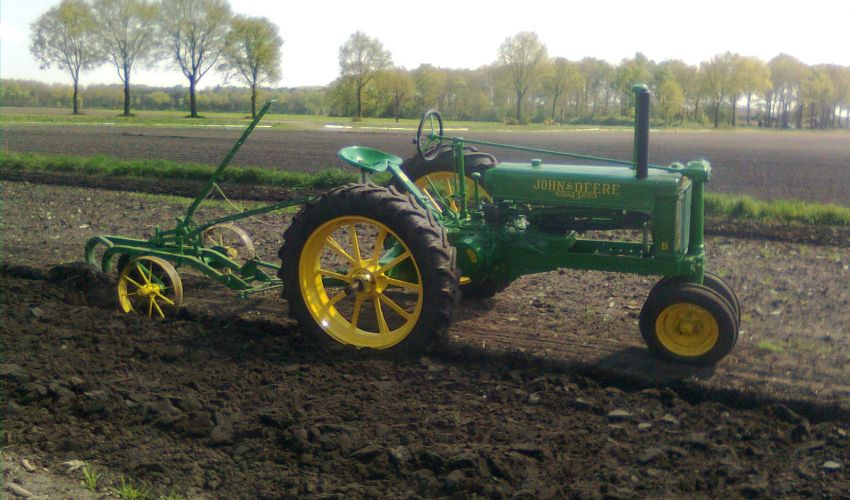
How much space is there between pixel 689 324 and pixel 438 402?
1.71m

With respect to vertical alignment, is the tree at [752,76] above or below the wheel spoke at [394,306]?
above

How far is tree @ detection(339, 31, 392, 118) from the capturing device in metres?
40.5

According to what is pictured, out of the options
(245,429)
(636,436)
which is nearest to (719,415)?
(636,436)

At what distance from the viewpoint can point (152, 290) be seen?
6.04m

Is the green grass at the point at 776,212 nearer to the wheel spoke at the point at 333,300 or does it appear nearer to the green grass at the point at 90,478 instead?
the wheel spoke at the point at 333,300

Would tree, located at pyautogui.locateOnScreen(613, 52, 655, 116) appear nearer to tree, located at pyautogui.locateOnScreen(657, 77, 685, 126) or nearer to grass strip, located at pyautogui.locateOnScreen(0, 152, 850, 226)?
tree, located at pyautogui.locateOnScreen(657, 77, 685, 126)

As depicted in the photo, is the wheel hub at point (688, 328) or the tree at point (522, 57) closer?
the wheel hub at point (688, 328)

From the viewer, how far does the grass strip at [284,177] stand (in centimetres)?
1120

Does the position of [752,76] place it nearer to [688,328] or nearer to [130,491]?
[688,328]

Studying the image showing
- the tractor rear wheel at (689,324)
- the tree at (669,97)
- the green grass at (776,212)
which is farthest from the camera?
the tree at (669,97)

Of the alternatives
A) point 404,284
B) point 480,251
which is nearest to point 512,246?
point 480,251

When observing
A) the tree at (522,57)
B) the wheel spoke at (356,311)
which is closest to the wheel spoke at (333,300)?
the wheel spoke at (356,311)

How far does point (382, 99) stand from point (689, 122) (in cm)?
2461

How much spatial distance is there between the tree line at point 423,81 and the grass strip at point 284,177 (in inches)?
130
